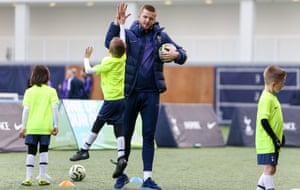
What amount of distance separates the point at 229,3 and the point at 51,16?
31.5ft

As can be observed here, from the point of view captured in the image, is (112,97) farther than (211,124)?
No

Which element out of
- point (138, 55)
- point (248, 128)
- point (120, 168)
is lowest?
point (248, 128)

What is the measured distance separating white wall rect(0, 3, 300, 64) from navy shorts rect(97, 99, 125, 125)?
931 inches

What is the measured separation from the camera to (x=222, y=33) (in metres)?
37.8

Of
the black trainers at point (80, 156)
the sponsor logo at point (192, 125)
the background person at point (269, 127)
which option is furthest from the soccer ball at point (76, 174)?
the sponsor logo at point (192, 125)

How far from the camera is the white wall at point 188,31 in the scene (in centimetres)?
3531

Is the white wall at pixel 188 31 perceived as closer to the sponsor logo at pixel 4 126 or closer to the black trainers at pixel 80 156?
the sponsor logo at pixel 4 126

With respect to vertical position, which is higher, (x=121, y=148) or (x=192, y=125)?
(x=121, y=148)

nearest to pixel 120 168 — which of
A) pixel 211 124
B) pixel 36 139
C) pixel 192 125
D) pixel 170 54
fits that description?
pixel 36 139

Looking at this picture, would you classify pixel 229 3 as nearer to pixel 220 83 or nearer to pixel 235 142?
pixel 220 83

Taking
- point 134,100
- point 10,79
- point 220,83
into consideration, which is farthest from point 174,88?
point 134,100

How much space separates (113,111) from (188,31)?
27758 mm

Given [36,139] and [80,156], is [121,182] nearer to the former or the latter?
[36,139]

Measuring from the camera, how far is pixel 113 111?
11.1 meters
